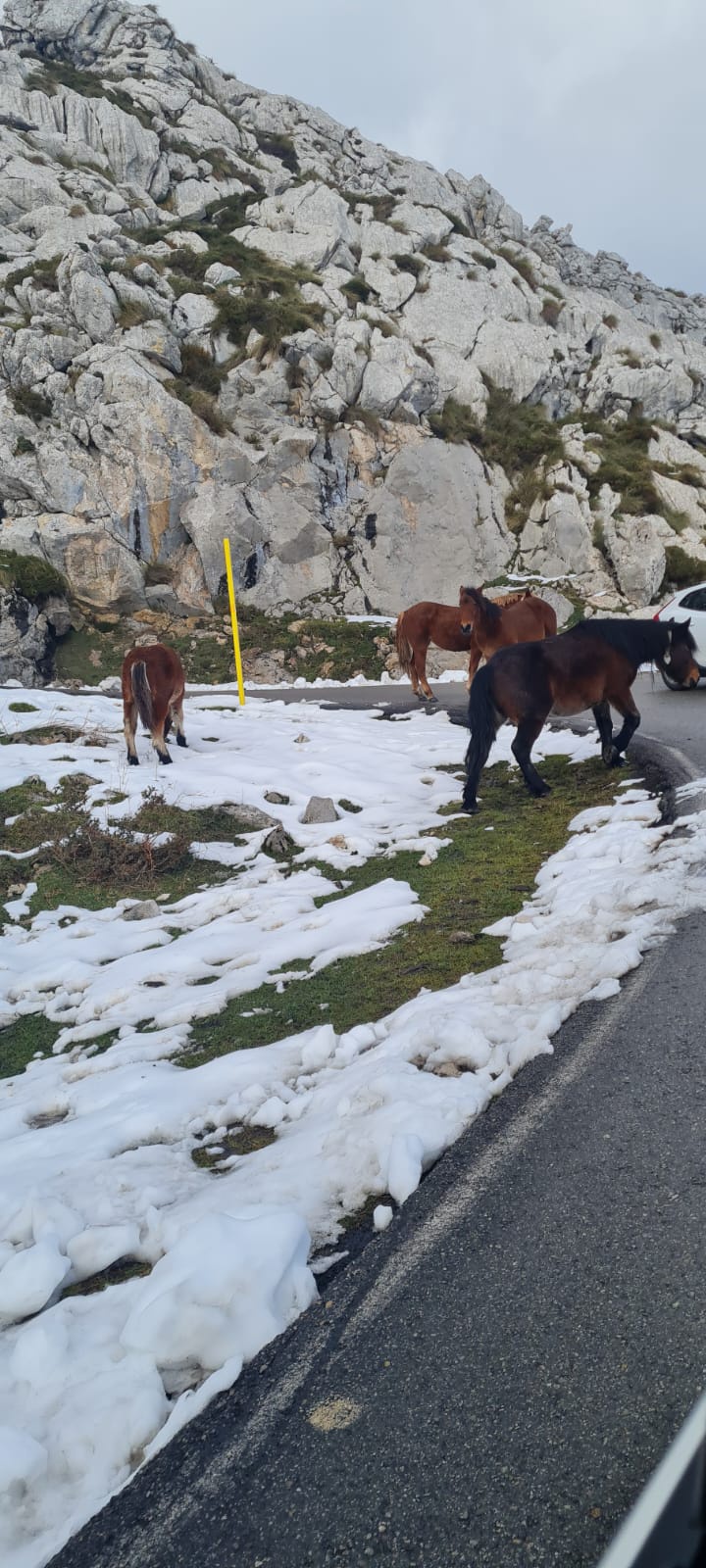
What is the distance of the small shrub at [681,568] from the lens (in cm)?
3039

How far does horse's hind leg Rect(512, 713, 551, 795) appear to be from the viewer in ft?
23.9

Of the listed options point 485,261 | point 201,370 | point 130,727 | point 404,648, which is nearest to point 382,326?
point 201,370

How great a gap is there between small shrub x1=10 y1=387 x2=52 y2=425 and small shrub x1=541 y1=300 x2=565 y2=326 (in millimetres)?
31458

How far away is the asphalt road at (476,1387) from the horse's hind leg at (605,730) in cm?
594

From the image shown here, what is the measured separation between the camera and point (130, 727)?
903cm

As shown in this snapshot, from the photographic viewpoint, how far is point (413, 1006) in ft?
11.5

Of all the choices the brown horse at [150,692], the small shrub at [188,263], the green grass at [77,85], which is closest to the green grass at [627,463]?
the small shrub at [188,263]

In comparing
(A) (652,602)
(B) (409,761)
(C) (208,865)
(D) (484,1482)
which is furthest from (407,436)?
(D) (484,1482)

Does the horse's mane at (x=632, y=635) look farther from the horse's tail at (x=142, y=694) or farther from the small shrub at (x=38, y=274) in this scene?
the small shrub at (x=38, y=274)

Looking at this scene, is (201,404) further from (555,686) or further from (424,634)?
(555,686)

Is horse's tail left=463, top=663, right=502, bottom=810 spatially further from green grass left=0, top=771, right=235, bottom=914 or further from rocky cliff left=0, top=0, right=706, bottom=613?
rocky cliff left=0, top=0, right=706, bottom=613

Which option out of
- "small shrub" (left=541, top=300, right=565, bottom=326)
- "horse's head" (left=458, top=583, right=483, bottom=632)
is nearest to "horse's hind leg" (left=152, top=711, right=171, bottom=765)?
"horse's head" (left=458, top=583, right=483, bottom=632)

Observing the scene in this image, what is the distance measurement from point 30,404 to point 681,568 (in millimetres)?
26423

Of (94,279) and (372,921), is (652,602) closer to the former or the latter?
(94,279)
